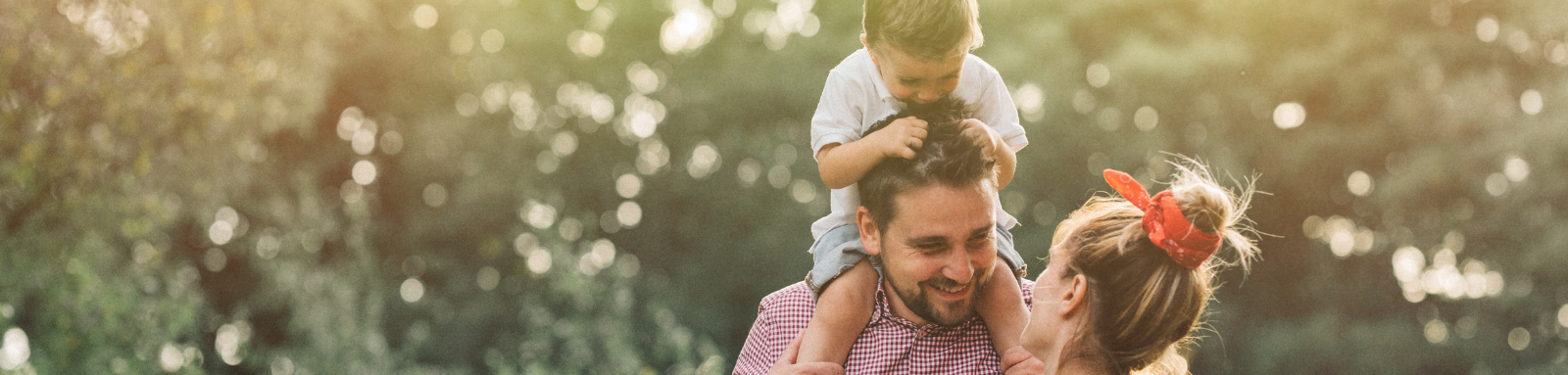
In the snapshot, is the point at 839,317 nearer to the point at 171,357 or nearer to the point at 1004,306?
the point at 1004,306

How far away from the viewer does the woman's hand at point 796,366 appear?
8.35 ft

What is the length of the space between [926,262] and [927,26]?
1.77 ft

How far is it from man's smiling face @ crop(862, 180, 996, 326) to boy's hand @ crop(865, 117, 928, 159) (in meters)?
0.14

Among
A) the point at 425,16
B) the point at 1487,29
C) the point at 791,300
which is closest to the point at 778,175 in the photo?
the point at 425,16

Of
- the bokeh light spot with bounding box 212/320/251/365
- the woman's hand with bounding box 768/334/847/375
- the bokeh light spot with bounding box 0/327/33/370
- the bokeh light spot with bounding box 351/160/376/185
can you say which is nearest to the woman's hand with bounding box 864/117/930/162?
the woman's hand with bounding box 768/334/847/375

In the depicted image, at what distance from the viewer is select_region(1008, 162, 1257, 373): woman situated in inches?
87.0

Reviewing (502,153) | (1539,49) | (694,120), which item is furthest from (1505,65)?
(502,153)

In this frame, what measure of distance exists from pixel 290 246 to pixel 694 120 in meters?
3.89

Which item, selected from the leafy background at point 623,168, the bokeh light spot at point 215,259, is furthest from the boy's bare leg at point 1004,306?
the bokeh light spot at point 215,259

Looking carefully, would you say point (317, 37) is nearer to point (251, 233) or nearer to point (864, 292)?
point (251, 233)

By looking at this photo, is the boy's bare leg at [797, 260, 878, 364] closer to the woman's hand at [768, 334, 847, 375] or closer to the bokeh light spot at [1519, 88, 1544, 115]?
the woman's hand at [768, 334, 847, 375]

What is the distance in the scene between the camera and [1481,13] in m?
10.5

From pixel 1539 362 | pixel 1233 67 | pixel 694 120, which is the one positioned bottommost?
pixel 1539 362

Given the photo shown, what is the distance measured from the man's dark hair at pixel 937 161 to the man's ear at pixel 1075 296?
0.97 feet
